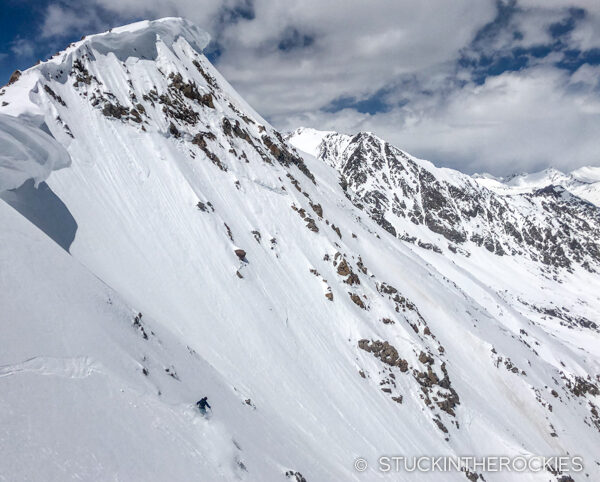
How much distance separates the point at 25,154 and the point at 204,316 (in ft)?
43.2

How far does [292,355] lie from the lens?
24406 mm

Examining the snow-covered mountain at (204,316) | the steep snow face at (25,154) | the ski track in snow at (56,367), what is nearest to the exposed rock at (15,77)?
the snow-covered mountain at (204,316)

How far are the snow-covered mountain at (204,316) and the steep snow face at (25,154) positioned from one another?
0.17m

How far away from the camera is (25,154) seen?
1859 cm

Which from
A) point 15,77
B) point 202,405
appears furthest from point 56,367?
point 15,77

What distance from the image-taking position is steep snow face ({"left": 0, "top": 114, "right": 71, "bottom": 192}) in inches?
677

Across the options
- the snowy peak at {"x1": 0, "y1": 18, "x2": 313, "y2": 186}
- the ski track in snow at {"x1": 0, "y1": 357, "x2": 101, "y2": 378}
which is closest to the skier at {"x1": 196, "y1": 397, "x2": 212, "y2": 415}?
the ski track in snow at {"x1": 0, "y1": 357, "x2": 101, "y2": 378}

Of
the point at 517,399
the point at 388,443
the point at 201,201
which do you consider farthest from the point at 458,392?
the point at 201,201

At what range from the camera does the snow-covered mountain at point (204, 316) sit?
31.7 ft

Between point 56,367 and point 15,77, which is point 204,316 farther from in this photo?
point 15,77

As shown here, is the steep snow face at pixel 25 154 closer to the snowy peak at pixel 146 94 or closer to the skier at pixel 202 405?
the snowy peak at pixel 146 94

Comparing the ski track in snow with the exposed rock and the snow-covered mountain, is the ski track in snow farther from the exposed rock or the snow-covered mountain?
the exposed rock

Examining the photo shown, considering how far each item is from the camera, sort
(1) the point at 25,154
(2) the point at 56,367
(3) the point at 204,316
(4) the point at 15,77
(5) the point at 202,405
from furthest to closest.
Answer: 1. (4) the point at 15,77
2. (3) the point at 204,316
3. (1) the point at 25,154
4. (5) the point at 202,405
5. (2) the point at 56,367

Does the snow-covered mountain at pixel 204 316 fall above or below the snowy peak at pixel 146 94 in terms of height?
below
